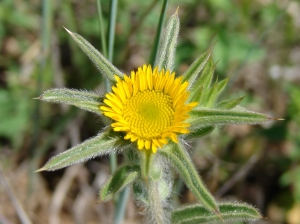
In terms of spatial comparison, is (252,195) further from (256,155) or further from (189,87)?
(189,87)

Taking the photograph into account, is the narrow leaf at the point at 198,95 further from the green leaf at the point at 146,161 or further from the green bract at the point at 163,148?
the green leaf at the point at 146,161

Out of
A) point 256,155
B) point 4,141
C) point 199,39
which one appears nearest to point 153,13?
point 199,39

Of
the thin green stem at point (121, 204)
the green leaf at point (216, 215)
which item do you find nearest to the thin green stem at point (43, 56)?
the thin green stem at point (121, 204)

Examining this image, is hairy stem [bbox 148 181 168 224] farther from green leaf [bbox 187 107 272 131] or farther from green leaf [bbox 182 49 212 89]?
green leaf [bbox 182 49 212 89]

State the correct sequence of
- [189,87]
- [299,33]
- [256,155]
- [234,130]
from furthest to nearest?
[299,33]
[234,130]
[256,155]
[189,87]

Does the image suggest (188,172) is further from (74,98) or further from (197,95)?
(74,98)

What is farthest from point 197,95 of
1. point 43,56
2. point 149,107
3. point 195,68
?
point 43,56
